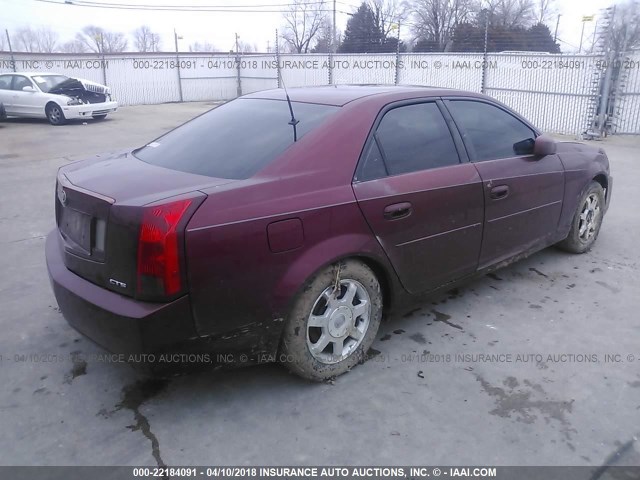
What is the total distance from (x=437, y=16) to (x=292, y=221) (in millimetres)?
46710

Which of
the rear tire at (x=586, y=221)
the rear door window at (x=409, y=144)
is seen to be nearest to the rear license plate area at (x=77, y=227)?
the rear door window at (x=409, y=144)

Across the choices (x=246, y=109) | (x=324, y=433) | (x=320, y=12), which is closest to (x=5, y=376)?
(x=324, y=433)

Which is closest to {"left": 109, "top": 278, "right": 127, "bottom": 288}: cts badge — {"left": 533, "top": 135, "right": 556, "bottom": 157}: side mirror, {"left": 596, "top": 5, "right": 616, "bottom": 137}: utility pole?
{"left": 533, "top": 135, "right": 556, "bottom": 157}: side mirror

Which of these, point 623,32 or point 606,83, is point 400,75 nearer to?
point 606,83

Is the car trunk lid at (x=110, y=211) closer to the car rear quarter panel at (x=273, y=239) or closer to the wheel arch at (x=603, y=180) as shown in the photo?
the car rear quarter panel at (x=273, y=239)

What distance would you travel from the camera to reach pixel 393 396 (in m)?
2.85

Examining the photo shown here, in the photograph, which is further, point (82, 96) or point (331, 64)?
point (331, 64)

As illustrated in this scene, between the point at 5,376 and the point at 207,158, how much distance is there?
1.68 metres

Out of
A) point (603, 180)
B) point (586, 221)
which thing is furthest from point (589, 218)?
point (603, 180)

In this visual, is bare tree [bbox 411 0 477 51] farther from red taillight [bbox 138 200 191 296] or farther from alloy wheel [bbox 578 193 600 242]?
red taillight [bbox 138 200 191 296]

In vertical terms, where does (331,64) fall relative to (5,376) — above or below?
above

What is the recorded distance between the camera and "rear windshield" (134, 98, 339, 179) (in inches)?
112

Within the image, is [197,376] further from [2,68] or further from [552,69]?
[2,68]

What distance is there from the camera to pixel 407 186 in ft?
10.1
